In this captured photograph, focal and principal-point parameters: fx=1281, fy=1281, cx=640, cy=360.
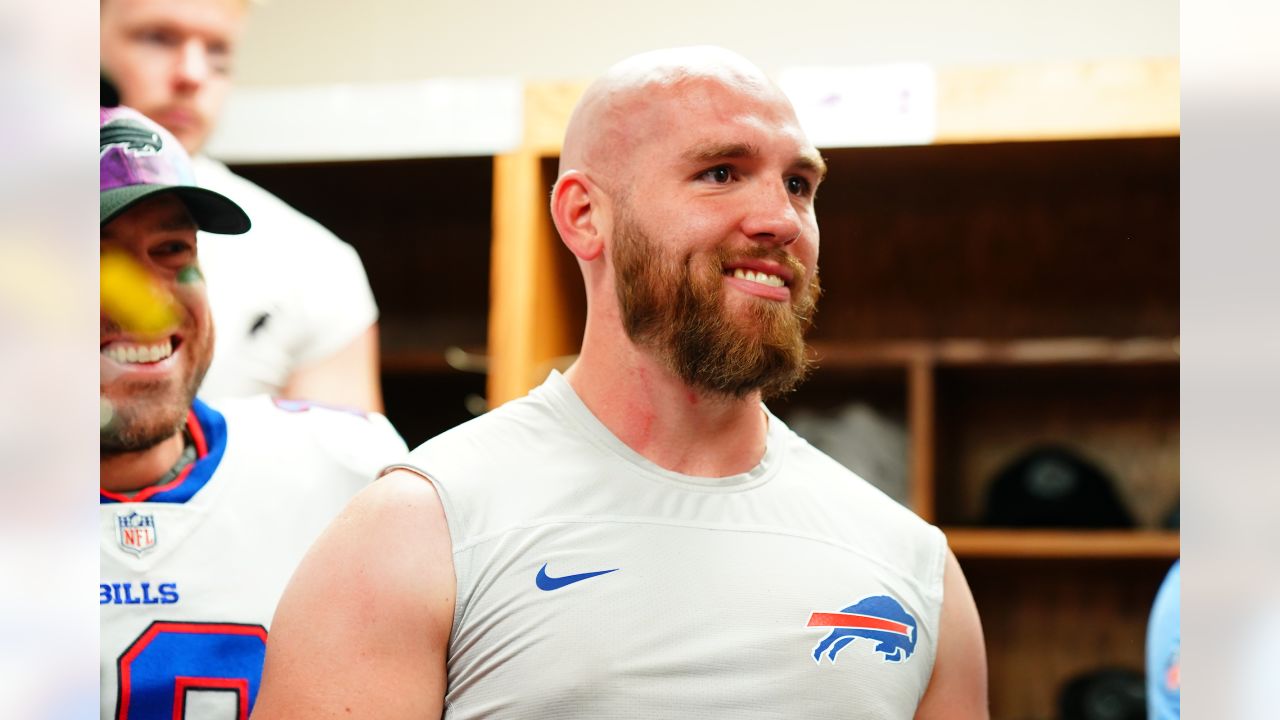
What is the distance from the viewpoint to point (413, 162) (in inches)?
55.6

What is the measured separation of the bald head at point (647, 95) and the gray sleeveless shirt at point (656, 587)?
0.18 meters

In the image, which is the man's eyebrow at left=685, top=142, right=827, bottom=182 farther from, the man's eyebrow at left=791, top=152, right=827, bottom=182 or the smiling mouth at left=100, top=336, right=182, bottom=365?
the smiling mouth at left=100, top=336, right=182, bottom=365

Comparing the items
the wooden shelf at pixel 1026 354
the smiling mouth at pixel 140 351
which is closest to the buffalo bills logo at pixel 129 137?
the smiling mouth at pixel 140 351

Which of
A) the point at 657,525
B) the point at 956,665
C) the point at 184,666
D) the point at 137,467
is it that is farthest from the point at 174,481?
the point at 956,665

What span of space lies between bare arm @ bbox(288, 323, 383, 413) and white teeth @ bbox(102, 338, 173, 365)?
5.1 inches

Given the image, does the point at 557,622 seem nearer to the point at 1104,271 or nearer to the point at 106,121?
the point at 106,121

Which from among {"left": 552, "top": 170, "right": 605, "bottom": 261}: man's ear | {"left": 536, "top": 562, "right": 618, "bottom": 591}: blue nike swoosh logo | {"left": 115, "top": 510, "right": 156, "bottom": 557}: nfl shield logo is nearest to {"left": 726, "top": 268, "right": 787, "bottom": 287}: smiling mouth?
{"left": 552, "top": 170, "right": 605, "bottom": 261}: man's ear

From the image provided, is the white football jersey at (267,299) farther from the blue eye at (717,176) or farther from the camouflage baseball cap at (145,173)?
the blue eye at (717,176)

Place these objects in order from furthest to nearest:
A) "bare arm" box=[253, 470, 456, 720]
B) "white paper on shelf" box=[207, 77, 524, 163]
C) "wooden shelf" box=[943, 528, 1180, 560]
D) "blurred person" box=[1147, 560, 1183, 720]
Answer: "wooden shelf" box=[943, 528, 1180, 560] < "blurred person" box=[1147, 560, 1183, 720] < "white paper on shelf" box=[207, 77, 524, 163] < "bare arm" box=[253, 470, 456, 720]

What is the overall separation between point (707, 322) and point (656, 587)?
0.19m

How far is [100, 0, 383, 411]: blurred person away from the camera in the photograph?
961 mm

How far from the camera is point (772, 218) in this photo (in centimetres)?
89

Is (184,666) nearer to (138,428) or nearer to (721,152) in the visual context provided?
(138,428)
